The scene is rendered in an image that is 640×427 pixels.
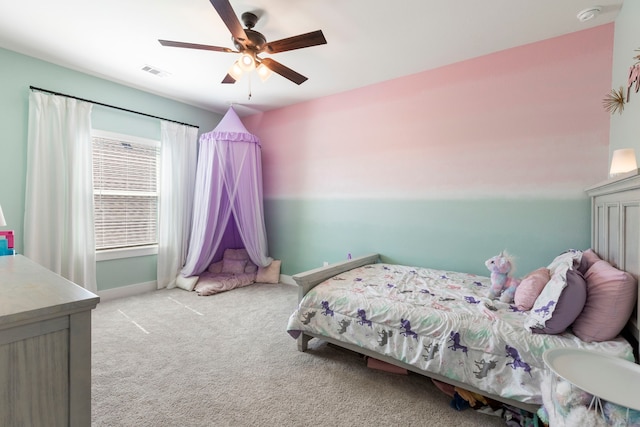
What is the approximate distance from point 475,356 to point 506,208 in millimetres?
1630

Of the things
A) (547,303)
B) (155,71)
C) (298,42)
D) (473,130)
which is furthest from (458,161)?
(155,71)

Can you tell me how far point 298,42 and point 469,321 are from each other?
217cm

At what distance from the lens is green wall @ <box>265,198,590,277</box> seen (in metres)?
2.53

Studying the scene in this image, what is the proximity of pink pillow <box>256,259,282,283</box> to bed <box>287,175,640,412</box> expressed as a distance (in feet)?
6.05

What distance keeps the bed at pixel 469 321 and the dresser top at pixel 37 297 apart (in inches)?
60.2

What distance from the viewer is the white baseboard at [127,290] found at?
347 centimetres

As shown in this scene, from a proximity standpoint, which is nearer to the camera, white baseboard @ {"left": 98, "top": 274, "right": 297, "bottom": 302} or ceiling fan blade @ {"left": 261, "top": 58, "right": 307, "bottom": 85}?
ceiling fan blade @ {"left": 261, "top": 58, "right": 307, "bottom": 85}

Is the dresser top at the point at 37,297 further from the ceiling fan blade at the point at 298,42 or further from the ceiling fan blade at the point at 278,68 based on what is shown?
the ceiling fan blade at the point at 278,68

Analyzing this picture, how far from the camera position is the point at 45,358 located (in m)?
0.90

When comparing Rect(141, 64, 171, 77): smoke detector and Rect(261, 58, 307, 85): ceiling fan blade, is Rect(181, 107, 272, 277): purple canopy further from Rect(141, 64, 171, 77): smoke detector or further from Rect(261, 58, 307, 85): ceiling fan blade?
Rect(261, 58, 307, 85): ceiling fan blade

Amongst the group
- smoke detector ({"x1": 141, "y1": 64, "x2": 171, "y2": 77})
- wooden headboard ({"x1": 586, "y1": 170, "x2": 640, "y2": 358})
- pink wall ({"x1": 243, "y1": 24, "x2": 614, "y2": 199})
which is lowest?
wooden headboard ({"x1": 586, "y1": 170, "x2": 640, "y2": 358})

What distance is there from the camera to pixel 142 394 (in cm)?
180

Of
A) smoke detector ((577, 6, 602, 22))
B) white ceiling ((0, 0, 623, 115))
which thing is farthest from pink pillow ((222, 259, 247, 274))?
smoke detector ((577, 6, 602, 22))

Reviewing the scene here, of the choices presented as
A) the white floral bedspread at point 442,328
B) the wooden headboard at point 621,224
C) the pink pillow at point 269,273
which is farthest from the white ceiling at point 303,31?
the pink pillow at point 269,273
